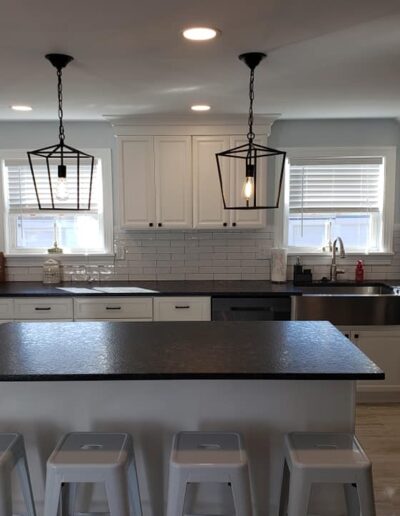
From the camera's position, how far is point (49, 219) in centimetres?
427

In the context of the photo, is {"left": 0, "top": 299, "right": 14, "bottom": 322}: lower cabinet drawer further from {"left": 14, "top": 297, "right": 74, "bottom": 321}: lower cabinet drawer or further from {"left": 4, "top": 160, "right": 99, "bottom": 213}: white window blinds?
{"left": 4, "top": 160, "right": 99, "bottom": 213}: white window blinds

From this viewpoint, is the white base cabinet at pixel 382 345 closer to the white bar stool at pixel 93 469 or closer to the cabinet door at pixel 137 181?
the cabinet door at pixel 137 181

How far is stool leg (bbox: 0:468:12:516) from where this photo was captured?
1558 millimetres

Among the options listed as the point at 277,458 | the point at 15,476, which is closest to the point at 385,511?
the point at 277,458

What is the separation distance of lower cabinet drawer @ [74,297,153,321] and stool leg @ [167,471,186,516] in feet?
7.03

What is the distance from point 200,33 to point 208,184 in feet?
6.16

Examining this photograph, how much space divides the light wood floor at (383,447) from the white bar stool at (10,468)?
5.67 feet

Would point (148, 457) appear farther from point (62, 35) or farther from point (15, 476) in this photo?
point (62, 35)

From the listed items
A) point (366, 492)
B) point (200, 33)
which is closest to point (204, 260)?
point (200, 33)

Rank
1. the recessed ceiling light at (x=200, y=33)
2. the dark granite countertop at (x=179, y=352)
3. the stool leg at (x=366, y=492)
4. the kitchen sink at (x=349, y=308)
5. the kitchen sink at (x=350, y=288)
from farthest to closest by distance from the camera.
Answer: the kitchen sink at (x=350, y=288) < the kitchen sink at (x=349, y=308) < the recessed ceiling light at (x=200, y=33) < the dark granite countertop at (x=179, y=352) < the stool leg at (x=366, y=492)

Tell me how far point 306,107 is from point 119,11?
6.92 feet

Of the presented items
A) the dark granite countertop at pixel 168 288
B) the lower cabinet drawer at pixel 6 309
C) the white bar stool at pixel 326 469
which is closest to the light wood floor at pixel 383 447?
the white bar stool at pixel 326 469

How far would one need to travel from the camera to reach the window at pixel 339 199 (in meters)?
4.15

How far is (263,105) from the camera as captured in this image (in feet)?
11.4
